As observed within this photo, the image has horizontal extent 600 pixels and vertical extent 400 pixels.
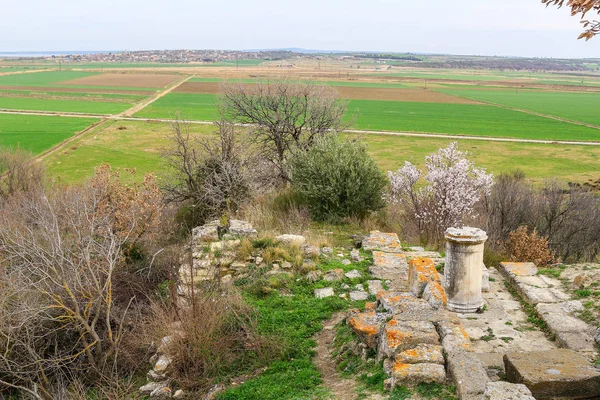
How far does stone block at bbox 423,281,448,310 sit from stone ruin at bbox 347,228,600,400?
0.05 feet

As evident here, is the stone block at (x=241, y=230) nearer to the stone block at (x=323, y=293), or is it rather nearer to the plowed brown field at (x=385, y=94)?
the stone block at (x=323, y=293)

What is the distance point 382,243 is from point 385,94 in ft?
299

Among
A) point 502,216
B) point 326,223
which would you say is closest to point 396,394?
point 326,223

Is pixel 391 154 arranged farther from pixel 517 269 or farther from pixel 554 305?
pixel 554 305

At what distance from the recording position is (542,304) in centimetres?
878

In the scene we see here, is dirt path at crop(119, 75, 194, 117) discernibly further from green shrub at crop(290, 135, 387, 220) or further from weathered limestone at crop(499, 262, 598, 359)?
weathered limestone at crop(499, 262, 598, 359)

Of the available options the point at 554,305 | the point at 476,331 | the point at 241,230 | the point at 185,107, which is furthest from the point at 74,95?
the point at 554,305

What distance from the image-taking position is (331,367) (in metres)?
7.20

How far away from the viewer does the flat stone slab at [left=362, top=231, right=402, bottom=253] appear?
1225 centimetres

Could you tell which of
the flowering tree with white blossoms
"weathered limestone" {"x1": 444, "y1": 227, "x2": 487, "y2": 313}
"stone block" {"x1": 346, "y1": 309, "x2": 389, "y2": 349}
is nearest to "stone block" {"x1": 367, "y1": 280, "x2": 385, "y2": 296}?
"weathered limestone" {"x1": 444, "y1": 227, "x2": 487, "y2": 313}

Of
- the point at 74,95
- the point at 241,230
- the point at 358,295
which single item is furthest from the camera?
the point at 74,95

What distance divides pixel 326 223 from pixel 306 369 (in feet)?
30.2

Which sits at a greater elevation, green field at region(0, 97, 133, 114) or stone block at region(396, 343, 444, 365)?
green field at region(0, 97, 133, 114)

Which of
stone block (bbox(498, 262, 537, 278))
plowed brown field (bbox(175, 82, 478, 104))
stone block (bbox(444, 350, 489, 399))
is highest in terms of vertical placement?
plowed brown field (bbox(175, 82, 478, 104))
